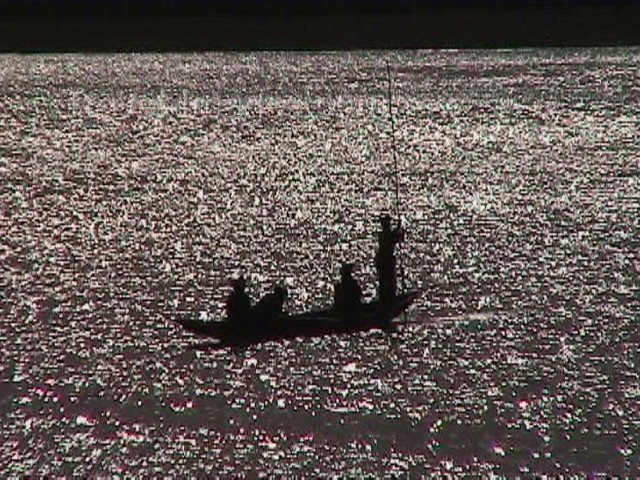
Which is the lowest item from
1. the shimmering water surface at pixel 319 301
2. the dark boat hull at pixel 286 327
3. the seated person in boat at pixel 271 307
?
the shimmering water surface at pixel 319 301

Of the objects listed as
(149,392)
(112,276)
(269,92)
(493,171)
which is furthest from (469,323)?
(269,92)

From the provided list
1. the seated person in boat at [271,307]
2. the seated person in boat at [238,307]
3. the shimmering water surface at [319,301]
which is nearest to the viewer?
the shimmering water surface at [319,301]

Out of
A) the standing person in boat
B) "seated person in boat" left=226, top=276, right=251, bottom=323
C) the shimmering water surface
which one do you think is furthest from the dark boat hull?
the shimmering water surface

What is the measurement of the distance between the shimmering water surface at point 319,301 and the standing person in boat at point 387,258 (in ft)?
6.94

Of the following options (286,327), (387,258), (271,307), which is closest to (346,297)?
(387,258)

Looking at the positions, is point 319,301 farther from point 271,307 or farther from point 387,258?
point 271,307

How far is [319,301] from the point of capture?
56.4m

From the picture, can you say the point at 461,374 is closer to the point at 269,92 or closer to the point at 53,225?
the point at 53,225

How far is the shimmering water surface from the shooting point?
122 feet

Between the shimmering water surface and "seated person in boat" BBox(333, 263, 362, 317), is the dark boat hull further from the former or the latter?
the shimmering water surface

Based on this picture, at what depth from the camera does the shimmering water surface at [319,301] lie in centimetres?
3728

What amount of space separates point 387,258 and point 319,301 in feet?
38.4

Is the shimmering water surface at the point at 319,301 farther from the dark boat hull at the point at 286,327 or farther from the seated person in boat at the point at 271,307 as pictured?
the seated person in boat at the point at 271,307

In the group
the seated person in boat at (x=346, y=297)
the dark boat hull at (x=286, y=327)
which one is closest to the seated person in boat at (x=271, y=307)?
the dark boat hull at (x=286, y=327)
